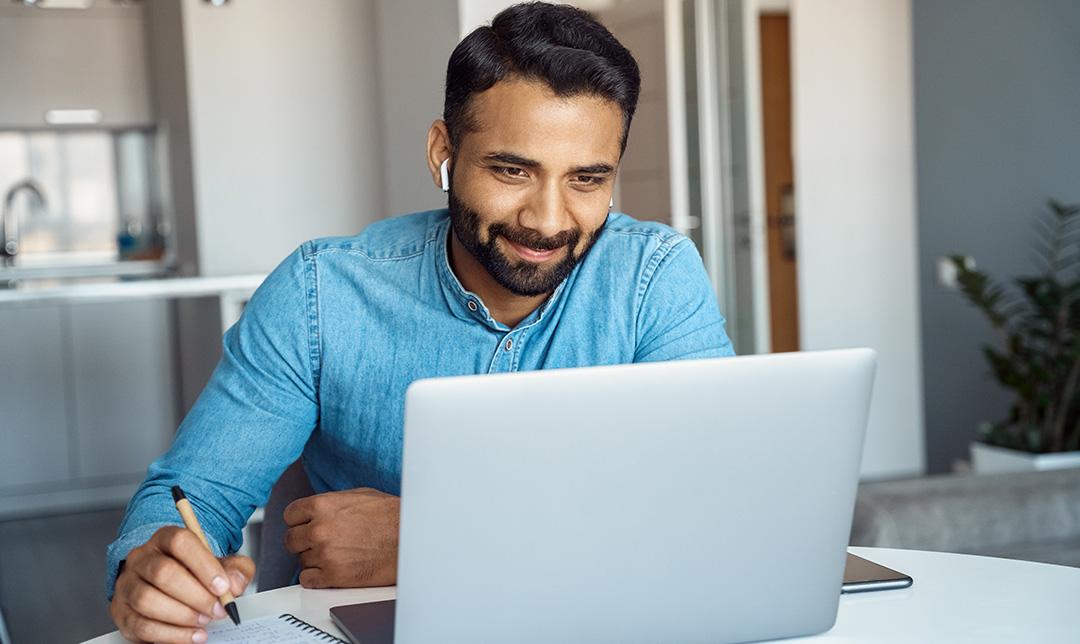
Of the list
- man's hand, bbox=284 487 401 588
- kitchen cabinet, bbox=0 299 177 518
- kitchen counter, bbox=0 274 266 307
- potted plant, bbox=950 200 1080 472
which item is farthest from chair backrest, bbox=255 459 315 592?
kitchen cabinet, bbox=0 299 177 518

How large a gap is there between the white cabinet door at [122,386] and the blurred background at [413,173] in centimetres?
1

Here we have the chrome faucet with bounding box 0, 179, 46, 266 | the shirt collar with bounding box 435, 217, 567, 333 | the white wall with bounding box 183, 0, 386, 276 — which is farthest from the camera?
the chrome faucet with bounding box 0, 179, 46, 266

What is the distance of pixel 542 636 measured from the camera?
80 centimetres

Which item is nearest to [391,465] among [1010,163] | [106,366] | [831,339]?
[831,339]

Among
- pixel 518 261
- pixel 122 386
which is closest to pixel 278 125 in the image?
pixel 122 386

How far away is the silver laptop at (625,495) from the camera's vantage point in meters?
0.73

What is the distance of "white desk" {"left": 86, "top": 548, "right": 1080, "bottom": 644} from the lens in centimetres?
91

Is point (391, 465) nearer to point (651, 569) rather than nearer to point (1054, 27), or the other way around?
point (651, 569)

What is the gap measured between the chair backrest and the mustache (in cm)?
43

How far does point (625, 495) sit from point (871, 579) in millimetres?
396

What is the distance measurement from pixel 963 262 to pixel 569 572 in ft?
11.1

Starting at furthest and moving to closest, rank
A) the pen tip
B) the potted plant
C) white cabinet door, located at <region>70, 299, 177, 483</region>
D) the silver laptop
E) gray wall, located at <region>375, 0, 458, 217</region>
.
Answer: white cabinet door, located at <region>70, 299, 177, 483</region> → gray wall, located at <region>375, 0, 458, 217</region> → the potted plant → the pen tip → the silver laptop

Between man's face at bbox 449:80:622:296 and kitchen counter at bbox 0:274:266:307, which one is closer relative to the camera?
man's face at bbox 449:80:622:296

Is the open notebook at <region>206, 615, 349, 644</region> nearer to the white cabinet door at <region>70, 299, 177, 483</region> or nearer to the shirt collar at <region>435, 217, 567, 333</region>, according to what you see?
the shirt collar at <region>435, 217, 567, 333</region>
